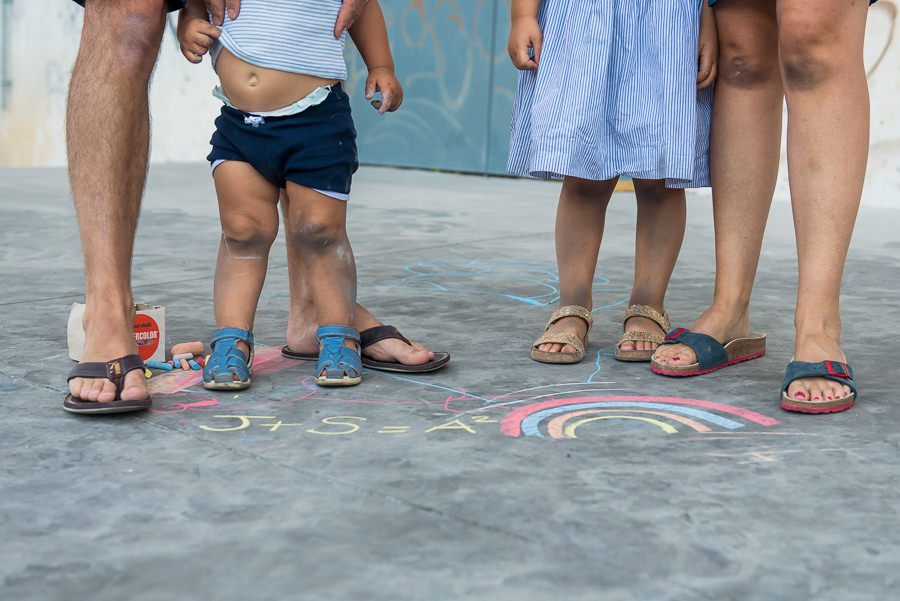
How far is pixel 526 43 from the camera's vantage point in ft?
7.20

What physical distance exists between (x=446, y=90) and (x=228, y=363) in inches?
222

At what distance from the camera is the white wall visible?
5605 mm

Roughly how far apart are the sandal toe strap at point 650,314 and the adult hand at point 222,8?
0.99 metres

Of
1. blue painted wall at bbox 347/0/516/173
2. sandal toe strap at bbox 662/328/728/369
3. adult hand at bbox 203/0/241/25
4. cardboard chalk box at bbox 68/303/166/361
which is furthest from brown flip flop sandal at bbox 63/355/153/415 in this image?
blue painted wall at bbox 347/0/516/173

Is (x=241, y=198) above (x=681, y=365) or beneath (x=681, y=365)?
above

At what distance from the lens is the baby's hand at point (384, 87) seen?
83.6 inches

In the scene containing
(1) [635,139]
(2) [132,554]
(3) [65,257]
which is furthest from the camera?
(3) [65,257]

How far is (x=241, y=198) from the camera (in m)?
2.01

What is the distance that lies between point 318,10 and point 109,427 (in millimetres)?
872

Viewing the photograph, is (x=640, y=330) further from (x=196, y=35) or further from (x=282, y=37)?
(x=196, y=35)

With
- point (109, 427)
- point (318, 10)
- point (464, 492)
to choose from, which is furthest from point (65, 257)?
point (464, 492)

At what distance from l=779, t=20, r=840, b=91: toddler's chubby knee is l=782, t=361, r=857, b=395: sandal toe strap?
0.50 meters

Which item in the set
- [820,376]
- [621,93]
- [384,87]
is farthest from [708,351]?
[384,87]

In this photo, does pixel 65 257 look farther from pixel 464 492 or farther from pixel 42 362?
pixel 464 492
